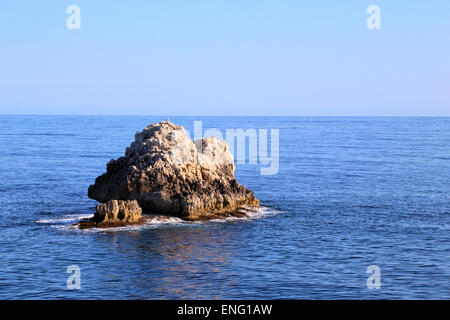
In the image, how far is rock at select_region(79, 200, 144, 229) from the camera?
153 feet

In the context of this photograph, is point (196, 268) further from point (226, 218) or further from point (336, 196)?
point (336, 196)

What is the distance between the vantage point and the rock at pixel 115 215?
46.6m

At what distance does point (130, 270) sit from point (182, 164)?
17.5 metres

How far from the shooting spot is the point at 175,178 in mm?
51344

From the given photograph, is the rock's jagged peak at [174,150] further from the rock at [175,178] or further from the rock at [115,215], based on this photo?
the rock at [115,215]

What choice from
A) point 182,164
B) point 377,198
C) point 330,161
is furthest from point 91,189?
point 330,161

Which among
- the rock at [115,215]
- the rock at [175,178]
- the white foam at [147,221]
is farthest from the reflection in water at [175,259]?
the rock at [175,178]

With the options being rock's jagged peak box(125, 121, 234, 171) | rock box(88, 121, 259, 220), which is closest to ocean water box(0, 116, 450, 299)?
rock box(88, 121, 259, 220)

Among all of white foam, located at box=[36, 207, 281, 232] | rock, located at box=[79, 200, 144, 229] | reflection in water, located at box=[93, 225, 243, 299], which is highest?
rock, located at box=[79, 200, 144, 229]

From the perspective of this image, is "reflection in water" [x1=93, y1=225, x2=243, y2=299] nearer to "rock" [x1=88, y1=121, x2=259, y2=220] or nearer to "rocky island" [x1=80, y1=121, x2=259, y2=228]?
"rocky island" [x1=80, y1=121, x2=259, y2=228]

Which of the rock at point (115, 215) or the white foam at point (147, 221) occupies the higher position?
the rock at point (115, 215)

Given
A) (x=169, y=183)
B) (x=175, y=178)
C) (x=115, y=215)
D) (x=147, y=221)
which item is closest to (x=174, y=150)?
(x=175, y=178)
